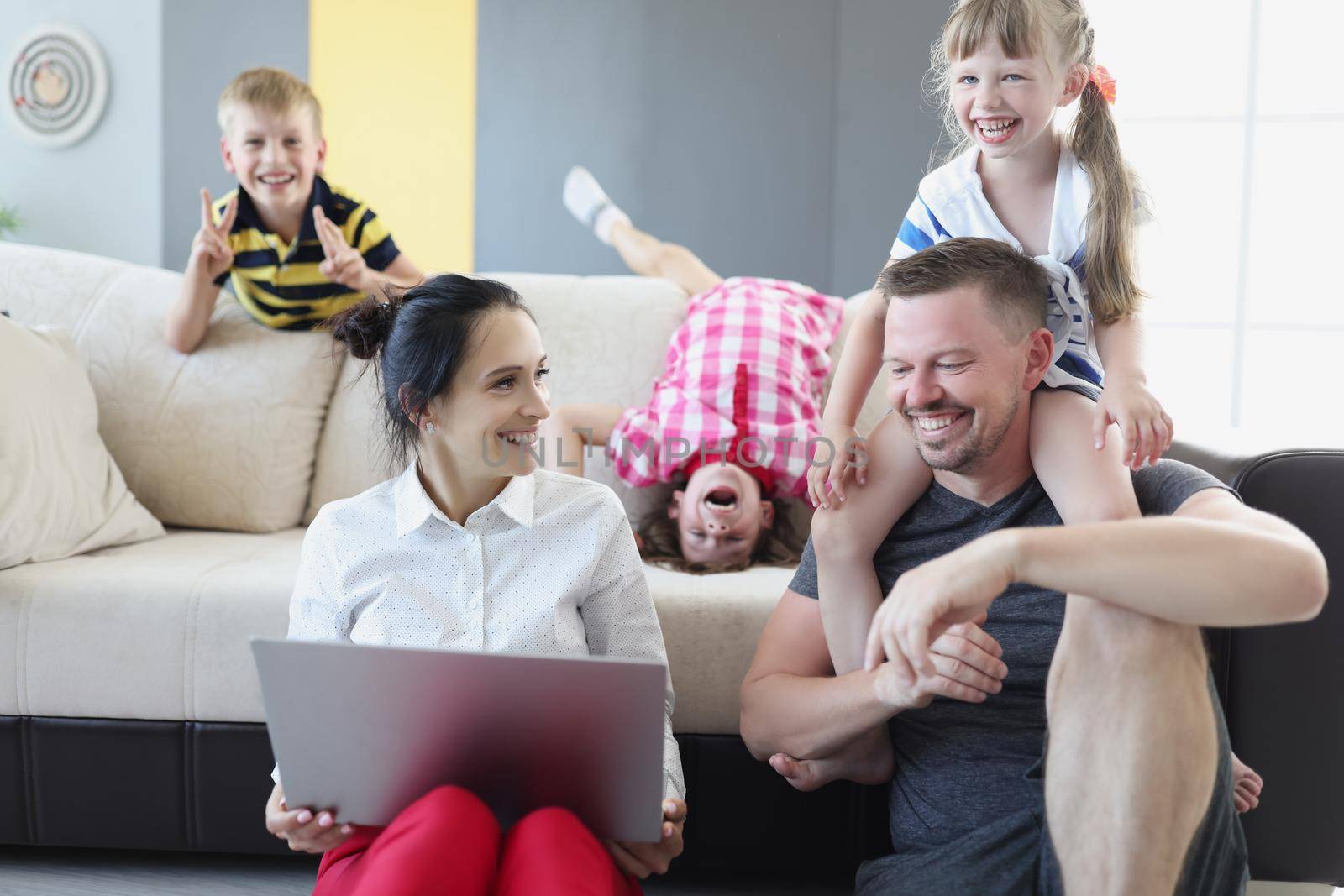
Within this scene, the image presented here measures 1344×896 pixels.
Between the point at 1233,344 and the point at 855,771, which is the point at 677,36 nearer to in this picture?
the point at 1233,344

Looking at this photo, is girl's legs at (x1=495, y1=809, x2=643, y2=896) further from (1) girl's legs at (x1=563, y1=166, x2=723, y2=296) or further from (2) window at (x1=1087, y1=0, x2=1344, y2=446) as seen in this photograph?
(2) window at (x1=1087, y1=0, x2=1344, y2=446)

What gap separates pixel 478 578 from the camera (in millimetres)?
1324

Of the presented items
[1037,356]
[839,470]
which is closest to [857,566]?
[839,470]

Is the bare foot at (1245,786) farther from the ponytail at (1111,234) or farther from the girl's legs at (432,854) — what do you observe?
the girl's legs at (432,854)

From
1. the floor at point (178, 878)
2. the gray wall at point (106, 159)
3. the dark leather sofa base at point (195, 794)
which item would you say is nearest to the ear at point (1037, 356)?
the dark leather sofa base at point (195, 794)

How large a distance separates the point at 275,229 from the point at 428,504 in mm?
1267

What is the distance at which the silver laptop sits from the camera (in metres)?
0.99

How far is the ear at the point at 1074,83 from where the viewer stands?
146 cm

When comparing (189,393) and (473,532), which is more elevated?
(189,393)

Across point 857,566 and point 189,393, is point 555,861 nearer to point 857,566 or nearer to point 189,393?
point 857,566

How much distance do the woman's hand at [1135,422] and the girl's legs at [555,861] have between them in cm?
71

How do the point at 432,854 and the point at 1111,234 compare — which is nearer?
the point at 432,854

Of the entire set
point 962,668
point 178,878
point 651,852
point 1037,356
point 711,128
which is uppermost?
point 711,128

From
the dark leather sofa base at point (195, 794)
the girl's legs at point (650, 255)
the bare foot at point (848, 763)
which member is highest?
the girl's legs at point (650, 255)
